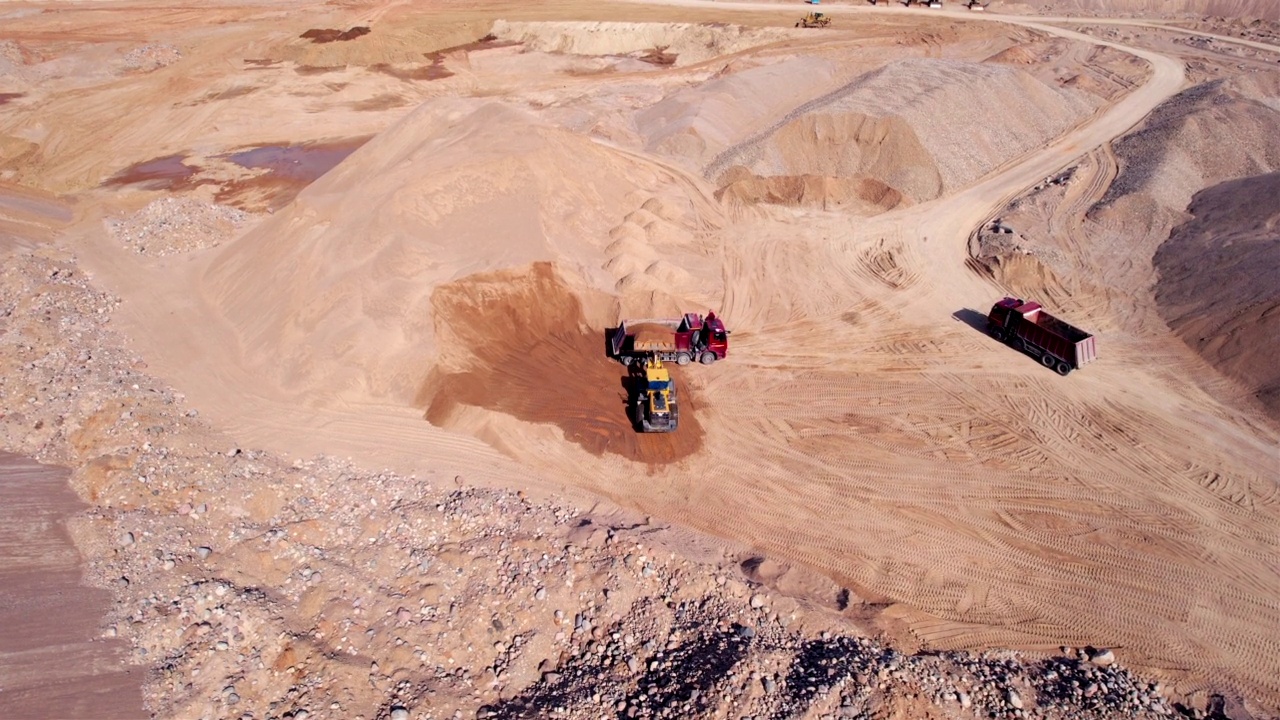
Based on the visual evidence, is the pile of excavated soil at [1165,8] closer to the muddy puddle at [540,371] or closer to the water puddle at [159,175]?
the muddy puddle at [540,371]

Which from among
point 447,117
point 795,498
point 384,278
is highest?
point 447,117

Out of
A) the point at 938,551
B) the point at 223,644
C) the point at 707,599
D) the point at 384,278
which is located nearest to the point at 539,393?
the point at 384,278

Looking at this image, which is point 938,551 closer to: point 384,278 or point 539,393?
point 539,393

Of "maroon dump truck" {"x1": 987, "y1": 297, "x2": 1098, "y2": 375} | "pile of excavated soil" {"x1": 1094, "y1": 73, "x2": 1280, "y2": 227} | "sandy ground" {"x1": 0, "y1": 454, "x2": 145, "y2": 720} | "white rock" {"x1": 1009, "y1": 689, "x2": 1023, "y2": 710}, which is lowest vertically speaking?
"sandy ground" {"x1": 0, "y1": 454, "x2": 145, "y2": 720}

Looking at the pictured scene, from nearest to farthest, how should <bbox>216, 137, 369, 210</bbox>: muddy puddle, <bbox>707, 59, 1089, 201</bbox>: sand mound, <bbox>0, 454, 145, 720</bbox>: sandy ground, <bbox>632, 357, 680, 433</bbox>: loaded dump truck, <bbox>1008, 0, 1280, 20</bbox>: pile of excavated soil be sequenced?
<bbox>0, 454, 145, 720</bbox>: sandy ground, <bbox>632, 357, 680, 433</bbox>: loaded dump truck, <bbox>707, 59, 1089, 201</bbox>: sand mound, <bbox>216, 137, 369, 210</bbox>: muddy puddle, <bbox>1008, 0, 1280, 20</bbox>: pile of excavated soil

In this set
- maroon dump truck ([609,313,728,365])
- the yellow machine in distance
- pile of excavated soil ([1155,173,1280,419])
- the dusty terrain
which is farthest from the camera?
the yellow machine in distance

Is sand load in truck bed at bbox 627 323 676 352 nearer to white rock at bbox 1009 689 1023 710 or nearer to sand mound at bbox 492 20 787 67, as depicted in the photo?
white rock at bbox 1009 689 1023 710

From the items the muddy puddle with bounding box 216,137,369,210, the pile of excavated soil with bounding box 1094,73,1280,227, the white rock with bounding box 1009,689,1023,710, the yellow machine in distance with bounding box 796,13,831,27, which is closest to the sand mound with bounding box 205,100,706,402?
the muddy puddle with bounding box 216,137,369,210
